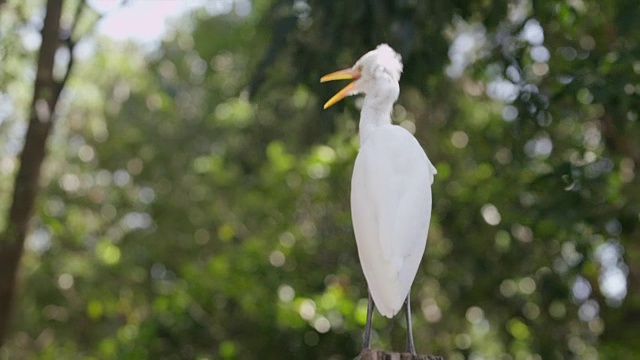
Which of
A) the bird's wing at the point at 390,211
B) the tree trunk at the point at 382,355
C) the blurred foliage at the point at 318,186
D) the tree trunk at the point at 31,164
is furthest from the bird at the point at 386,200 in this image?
the tree trunk at the point at 31,164

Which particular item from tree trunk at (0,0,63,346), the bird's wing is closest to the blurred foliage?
tree trunk at (0,0,63,346)

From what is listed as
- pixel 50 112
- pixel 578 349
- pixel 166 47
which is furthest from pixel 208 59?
pixel 578 349

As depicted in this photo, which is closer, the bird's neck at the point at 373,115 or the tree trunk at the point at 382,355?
the tree trunk at the point at 382,355

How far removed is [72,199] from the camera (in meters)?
10.5

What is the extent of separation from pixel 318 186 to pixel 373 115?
4.10m

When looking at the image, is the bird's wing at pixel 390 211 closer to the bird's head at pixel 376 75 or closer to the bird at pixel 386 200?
the bird at pixel 386 200

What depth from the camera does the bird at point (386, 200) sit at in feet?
9.55

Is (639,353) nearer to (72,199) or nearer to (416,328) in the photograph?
(416,328)

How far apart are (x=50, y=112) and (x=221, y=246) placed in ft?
12.2

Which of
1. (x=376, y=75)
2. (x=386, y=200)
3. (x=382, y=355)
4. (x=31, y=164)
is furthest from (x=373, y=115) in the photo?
(x=31, y=164)

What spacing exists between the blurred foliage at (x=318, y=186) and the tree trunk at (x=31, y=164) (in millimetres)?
215

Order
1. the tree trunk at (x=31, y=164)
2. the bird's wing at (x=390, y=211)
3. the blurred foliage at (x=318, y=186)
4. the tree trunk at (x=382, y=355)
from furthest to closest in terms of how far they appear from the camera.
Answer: the tree trunk at (x=31, y=164) < the blurred foliage at (x=318, y=186) < the bird's wing at (x=390, y=211) < the tree trunk at (x=382, y=355)

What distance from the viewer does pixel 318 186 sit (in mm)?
7301

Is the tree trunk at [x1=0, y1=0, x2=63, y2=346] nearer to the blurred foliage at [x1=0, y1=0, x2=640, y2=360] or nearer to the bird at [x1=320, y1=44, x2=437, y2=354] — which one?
the blurred foliage at [x1=0, y1=0, x2=640, y2=360]
